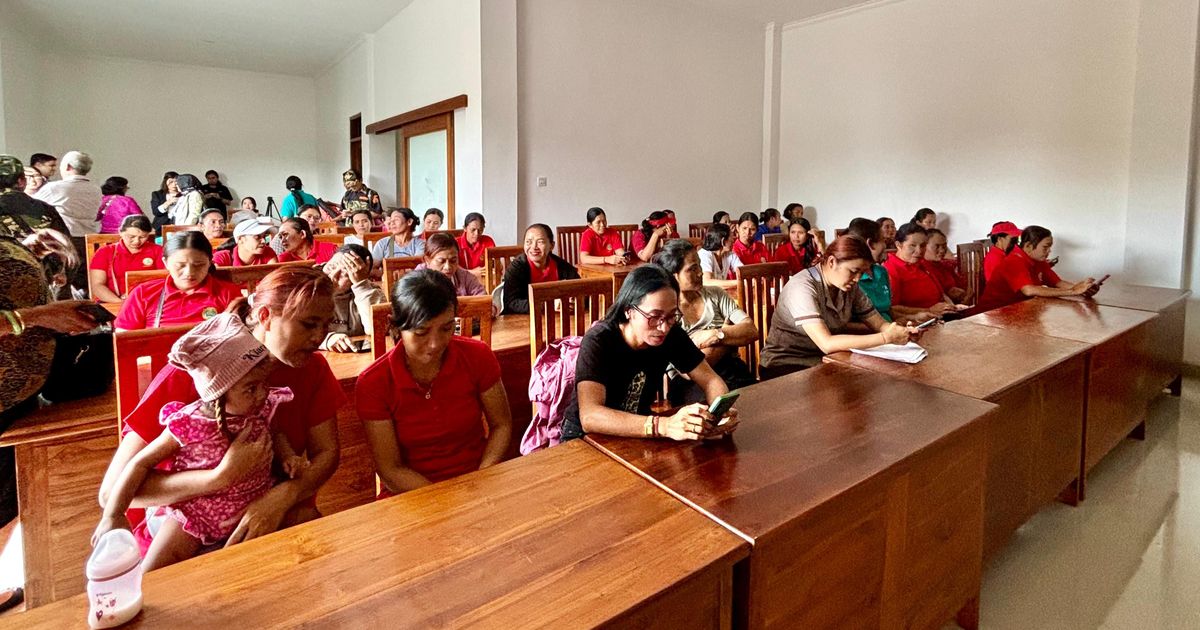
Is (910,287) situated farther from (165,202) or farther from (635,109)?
(165,202)

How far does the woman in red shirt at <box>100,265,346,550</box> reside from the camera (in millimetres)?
1216

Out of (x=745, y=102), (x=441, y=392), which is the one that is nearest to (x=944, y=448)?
(x=441, y=392)

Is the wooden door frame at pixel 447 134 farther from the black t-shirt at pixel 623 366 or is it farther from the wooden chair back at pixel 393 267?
the black t-shirt at pixel 623 366

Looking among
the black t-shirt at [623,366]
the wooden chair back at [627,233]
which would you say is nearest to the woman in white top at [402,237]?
the wooden chair back at [627,233]

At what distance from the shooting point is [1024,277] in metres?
3.63

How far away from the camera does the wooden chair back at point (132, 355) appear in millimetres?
1418

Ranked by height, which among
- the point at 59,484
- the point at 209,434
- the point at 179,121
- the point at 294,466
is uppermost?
the point at 179,121

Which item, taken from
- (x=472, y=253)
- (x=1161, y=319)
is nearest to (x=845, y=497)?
(x=1161, y=319)

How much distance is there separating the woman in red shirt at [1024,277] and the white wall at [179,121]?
9237 mm

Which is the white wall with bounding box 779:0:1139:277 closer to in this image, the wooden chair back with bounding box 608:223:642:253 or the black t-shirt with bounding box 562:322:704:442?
the wooden chair back with bounding box 608:223:642:253

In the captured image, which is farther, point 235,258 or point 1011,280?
point 1011,280

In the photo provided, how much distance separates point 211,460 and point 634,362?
0.96m

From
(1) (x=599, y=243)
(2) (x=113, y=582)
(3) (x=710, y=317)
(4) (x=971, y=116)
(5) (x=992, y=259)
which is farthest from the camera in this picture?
(4) (x=971, y=116)

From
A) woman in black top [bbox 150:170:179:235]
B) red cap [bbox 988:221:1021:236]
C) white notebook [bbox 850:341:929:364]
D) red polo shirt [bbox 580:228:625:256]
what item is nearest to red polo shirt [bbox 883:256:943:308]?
red cap [bbox 988:221:1021:236]
